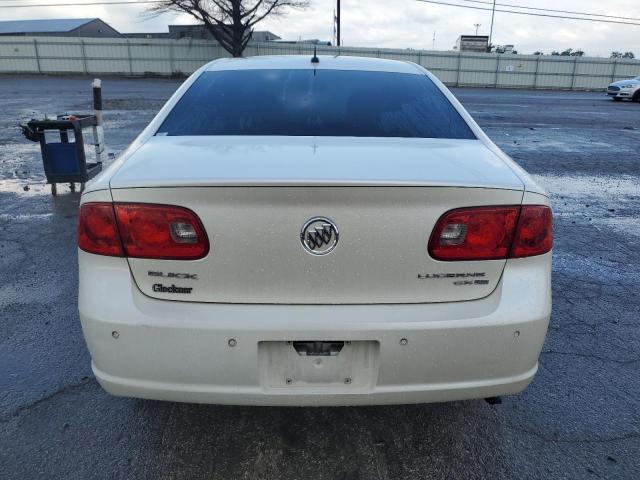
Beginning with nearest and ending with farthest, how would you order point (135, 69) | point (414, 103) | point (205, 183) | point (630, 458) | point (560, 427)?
point (205, 183) < point (630, 458) < point (560, 427) < point (414, 103) < point (135, 69)

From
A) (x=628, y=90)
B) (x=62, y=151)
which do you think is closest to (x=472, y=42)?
(x=628, y=90)

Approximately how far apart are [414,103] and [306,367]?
1.63 metres

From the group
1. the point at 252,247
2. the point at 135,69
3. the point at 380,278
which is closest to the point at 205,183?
the point at 252,247

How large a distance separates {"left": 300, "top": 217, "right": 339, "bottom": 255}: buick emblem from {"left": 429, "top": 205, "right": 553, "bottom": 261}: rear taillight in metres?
0.36

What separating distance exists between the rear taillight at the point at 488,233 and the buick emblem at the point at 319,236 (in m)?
0.36

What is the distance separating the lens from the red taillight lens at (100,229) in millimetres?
1882

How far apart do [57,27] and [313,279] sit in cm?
7449

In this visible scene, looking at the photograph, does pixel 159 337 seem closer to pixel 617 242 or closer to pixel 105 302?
pixel 105 302

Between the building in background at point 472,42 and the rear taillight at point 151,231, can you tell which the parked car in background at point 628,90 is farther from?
the building in background at point 472,42

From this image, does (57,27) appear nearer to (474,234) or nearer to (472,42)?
(472,42)

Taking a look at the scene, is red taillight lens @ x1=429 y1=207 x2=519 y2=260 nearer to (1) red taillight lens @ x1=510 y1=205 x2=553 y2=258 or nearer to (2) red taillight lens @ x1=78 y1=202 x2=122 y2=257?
(1) red taillight lens @ x1=510 y1=205 x2=553 y2=258

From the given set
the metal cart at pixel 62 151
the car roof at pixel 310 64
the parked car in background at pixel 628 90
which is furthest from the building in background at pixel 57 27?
the car roof at pixel 310 64

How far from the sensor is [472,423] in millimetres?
2459

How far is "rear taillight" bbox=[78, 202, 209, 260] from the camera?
1822 mm
